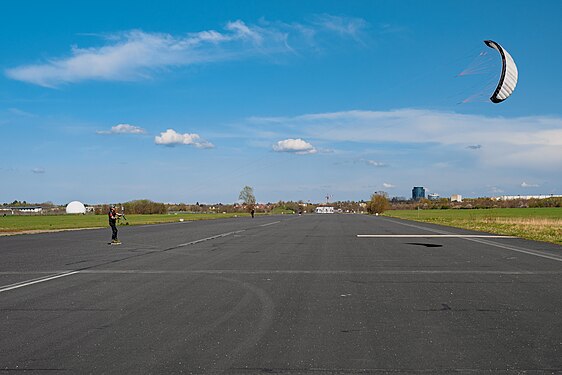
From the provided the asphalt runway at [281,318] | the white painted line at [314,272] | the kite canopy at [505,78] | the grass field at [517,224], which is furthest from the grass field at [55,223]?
the kite canopy at [505,78]

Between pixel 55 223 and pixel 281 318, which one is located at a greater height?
pixel 55 223

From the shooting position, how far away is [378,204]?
477 ft

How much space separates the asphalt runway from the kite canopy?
827 centimetres

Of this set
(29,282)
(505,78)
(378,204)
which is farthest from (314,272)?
(378,204)

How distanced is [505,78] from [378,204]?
12643 centimetres

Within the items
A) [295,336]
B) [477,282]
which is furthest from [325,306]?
[477,282]

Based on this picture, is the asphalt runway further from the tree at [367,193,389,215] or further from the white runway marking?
the tree at [367,193,389,215]

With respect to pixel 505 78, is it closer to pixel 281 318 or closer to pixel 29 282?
pixel 281 318

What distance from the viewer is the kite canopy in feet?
67.8

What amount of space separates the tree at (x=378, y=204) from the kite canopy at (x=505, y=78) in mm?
124181

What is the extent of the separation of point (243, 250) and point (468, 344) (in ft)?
46.9

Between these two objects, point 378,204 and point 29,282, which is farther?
point 378,204

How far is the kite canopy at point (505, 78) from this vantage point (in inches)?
814

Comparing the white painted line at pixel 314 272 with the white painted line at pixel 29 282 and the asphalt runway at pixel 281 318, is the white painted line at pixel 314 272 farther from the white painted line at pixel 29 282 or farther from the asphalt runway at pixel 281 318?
the white painted line at pixel 29 282
